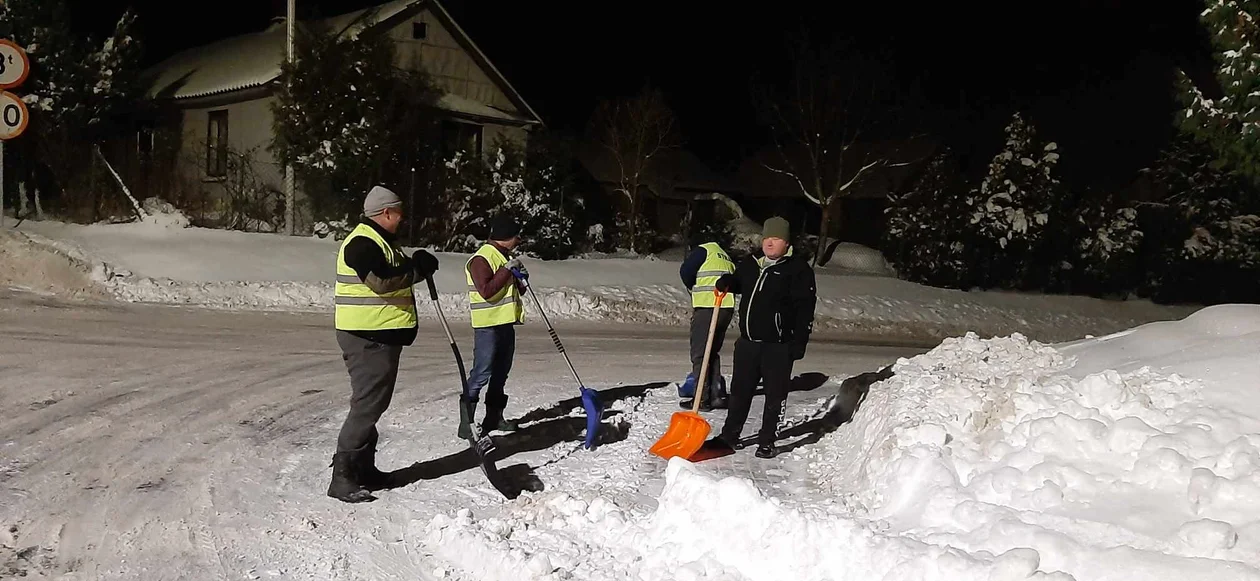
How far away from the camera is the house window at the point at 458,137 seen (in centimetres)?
2219

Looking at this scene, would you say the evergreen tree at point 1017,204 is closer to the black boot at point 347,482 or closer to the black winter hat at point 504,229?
the black winter hat at point 504,229

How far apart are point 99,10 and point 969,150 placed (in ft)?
89.9

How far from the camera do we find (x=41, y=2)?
65.9ft

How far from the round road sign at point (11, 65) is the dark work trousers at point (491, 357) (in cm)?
1210

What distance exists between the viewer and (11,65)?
14.3m

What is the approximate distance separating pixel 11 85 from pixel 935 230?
19834mm

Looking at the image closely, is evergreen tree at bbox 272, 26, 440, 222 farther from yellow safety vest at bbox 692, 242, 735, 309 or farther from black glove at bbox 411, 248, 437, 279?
black glove at bbox 411, 248, 437, 279

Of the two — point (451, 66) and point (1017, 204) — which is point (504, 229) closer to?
point (1017, 204)

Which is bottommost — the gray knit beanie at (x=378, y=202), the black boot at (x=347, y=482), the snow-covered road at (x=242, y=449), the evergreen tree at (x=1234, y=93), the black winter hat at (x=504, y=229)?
the snow-covered road at (x=242, y=449)

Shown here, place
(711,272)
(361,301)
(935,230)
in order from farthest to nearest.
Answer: (935,230) → (711,272) → (361,301)

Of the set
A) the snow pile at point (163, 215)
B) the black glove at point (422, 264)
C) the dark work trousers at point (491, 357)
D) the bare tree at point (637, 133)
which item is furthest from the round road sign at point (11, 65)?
the bare tree at point (637, 133)

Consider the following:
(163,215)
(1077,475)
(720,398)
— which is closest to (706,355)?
(720,398)

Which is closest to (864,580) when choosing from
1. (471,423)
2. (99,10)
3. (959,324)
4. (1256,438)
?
(1256,438)

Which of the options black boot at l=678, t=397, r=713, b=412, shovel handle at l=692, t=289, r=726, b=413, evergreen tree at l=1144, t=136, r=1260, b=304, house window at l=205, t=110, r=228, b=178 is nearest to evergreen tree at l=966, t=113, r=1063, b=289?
evergreen tree at l=1144, t=136, r=1260, b=304
